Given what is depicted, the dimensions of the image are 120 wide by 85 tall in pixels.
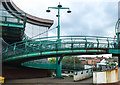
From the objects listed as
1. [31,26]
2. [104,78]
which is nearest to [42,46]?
[104,78]

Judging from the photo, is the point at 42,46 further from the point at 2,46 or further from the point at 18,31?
the point at 2,46

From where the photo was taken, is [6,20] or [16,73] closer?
[6,20]

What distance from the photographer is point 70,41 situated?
1443 cm

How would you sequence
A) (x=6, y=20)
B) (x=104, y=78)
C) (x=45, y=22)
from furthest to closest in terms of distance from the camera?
(x=45, y=22)
(x=6, y=20)
(x=104, y=78)

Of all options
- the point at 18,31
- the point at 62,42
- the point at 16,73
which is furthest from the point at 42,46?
the point at 16,73

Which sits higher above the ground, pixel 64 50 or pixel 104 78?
pixel 64 50

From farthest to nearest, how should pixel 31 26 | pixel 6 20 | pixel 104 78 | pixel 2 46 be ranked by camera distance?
pixel 31 26 < pixel 2 46 < pixel 6 20 < pixel 104 78

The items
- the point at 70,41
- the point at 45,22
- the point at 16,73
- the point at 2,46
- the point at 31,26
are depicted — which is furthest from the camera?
the point at 45,22

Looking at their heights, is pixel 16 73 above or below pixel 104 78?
below

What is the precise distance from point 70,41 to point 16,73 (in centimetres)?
1276

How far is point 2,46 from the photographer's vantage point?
17.6 m

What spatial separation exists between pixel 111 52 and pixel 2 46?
1349cm

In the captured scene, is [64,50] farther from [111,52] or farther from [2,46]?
[2,46]

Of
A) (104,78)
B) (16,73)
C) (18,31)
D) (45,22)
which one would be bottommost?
(16,73)
